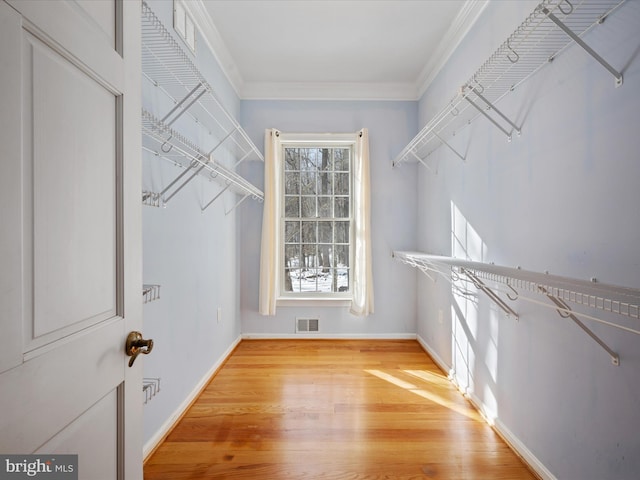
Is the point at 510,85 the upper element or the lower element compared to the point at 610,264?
upper

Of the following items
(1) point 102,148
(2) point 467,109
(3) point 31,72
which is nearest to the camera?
(3) point 31,72

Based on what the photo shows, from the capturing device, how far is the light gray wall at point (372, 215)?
11.3 feet

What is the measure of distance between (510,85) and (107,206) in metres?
1.89

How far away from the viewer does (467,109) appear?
2064mm

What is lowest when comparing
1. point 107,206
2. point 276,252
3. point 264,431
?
point 264,431

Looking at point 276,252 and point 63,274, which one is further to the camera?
point 276,252

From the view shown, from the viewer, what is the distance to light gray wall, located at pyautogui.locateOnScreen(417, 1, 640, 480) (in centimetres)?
→ 111

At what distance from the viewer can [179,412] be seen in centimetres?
201

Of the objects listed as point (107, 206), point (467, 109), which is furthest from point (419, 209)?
point (107, 206)

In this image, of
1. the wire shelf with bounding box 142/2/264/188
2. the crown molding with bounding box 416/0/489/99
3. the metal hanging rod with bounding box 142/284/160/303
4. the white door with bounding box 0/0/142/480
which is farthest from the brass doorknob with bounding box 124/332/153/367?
the crown molding with bounding box 416/0/489/99

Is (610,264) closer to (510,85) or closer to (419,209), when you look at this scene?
(510,85)

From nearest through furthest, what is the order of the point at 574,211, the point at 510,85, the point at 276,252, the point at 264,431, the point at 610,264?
1. the point at 610,264
2. the point at 574,211
3. the point at 510,85
4. the point at 264,431
5. the point at 276,252

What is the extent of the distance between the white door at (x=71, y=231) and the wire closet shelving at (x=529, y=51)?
129 centimetres

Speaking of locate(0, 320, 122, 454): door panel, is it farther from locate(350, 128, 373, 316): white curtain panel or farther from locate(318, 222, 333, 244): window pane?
locate(318, 222, 333, 244): window pane
